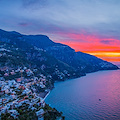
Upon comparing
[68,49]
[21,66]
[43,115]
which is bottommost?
[43,115]

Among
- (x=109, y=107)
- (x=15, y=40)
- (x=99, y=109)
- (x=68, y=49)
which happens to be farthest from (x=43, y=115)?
(x=68, y=49)

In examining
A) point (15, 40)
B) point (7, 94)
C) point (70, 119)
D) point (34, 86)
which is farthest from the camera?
point (15, 40)

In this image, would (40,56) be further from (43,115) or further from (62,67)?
(43,115)

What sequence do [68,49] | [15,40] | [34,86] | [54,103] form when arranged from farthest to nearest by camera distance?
[68,49] → [15,40] → [34,86] → [54,103]

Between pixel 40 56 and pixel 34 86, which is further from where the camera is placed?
pixel 40 56

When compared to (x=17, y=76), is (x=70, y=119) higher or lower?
A: lower

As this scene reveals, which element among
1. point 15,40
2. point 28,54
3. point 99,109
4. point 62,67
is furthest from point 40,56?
point 99,109

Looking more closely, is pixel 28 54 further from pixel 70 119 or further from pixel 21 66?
pixel 70 119
